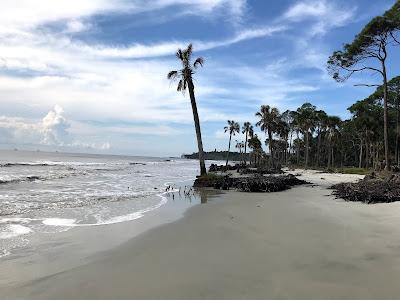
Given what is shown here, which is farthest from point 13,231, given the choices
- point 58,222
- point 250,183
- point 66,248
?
point 250,183

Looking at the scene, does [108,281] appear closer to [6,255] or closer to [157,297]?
[157,297]

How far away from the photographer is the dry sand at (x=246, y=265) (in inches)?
231

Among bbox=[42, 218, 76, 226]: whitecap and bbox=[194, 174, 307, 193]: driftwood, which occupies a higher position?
bbox=[194, 174, 307, 193]: driftwood

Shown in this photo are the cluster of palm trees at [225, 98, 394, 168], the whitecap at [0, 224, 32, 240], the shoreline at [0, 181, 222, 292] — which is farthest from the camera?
the cluster of palm trees at [225, 98, 394, 168]

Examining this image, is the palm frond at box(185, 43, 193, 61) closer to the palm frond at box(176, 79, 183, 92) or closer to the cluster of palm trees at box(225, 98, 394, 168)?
the palm frond at box(176, 79, 183, 92)

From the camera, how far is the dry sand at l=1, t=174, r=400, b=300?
5879mm

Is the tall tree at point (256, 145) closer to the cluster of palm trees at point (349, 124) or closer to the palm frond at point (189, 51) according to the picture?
the cluster of palm trees at point (349, 124)

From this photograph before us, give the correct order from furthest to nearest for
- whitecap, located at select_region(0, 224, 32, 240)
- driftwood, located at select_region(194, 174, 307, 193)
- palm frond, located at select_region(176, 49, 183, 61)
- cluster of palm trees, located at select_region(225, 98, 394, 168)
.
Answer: cluster of palm trees, located at select_region(225, 98, 394, 168)
palm frond, located at select_region(176, 49, 183, 61)
driftwood, located at select_region(194, 174, 307, 193)
whitecap, located at select_region(0, 224, 32, 240)

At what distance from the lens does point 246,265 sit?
23.6ft

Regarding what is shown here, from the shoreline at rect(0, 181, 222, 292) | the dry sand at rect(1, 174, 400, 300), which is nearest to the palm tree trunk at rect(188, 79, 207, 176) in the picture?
the shoreline at rect(0, 181, 222, 292)

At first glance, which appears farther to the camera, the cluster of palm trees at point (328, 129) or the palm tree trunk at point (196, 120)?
the cluster of palm trees at point (328, 129)

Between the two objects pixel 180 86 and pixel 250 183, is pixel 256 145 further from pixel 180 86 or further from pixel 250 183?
pixel 250 183

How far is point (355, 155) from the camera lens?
336 ft

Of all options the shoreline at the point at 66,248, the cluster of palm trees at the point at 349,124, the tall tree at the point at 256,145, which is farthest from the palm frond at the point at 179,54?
the tall tree at the point at 256,145
